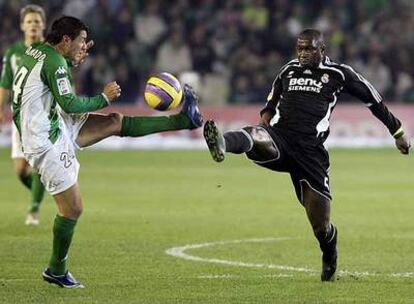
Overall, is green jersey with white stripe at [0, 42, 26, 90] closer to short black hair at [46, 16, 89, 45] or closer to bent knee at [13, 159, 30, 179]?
bent knee at [13, 159, 30, 179]

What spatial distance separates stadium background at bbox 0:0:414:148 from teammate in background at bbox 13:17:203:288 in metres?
17.6

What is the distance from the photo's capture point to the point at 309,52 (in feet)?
32.0

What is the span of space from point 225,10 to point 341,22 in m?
2.88

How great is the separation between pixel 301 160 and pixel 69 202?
73.3 inches

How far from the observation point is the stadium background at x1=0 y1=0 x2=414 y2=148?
28.2 metres

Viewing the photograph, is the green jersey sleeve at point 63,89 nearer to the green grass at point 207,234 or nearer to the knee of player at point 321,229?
the green grass at point 207,234

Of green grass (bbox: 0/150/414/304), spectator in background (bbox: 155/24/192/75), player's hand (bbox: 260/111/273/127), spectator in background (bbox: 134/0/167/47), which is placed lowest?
spectator in background (bbox: 155/24/192/75)

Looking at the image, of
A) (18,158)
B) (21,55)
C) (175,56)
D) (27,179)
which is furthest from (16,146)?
(175,56)

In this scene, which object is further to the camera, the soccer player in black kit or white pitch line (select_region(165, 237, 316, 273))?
white pitch line (select_region(165, 237, 316, 273))

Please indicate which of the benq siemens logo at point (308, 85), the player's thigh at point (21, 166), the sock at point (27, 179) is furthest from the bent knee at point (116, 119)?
the sock at point (27, 179)

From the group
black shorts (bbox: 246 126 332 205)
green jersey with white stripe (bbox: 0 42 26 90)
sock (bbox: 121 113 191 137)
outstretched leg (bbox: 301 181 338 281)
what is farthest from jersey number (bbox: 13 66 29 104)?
green jersey with white stripe (bbox: 0 42 26 90)

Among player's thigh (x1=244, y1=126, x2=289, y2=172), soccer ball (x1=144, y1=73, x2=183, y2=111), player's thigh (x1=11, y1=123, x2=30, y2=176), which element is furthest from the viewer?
player's thigh (x1=11, y1=123, x2=30, y2=176)

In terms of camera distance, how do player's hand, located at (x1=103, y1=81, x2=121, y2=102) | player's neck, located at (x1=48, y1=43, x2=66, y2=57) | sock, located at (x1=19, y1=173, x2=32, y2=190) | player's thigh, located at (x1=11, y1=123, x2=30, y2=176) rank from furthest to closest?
sock, located at (x1=19, y1=173, x2=32, y2=190), player's thigh, located at (x1=11, y1=123, x2=30, y2=176), player's neck, located at (x1=48, y1=43, x2=66, y2=57), player's hand, located at (x1=103, y1=81, x2=121, y2=102)

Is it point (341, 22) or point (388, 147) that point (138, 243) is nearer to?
point (388, 147)
